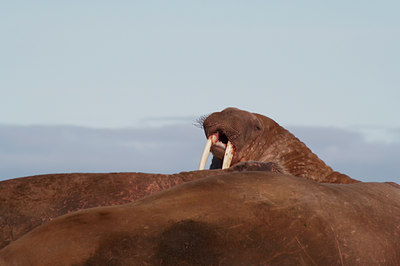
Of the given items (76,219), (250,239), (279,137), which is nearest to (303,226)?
(250,239)

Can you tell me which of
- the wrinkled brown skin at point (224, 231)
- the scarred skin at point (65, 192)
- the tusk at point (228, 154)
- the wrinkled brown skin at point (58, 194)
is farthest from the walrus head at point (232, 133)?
the wrinkled brown skin at point (224, 231)

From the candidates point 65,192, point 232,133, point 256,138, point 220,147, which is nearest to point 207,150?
point 220,147

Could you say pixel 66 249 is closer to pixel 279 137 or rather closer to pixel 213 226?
pixel 213 226

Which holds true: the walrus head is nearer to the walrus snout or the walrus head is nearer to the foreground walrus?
the walrus snout

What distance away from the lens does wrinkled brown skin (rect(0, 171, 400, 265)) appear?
183 inches

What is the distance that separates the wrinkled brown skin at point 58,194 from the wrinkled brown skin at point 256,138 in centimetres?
495

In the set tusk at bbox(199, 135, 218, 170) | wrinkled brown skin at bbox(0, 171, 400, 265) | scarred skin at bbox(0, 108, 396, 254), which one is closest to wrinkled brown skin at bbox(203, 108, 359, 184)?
tusk at bbox(199, 135, 218, 170)

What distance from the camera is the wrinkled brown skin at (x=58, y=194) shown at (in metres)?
6.82

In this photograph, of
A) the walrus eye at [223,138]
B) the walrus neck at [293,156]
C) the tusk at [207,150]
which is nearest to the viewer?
the walrus neck at [293,156]

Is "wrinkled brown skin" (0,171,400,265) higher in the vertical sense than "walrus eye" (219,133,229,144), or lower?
lower

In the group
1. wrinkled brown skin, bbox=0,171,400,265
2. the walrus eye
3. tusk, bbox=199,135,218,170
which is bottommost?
wrinkled brown skin, bbox=0,171,400,265

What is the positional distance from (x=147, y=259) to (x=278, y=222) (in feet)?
3.80

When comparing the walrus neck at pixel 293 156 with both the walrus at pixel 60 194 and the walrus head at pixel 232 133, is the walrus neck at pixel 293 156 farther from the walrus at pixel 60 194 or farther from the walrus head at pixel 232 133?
the walrus at pixel 60 194

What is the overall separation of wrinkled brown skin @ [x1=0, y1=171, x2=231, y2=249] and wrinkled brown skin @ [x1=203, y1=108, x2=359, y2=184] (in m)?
4.95
